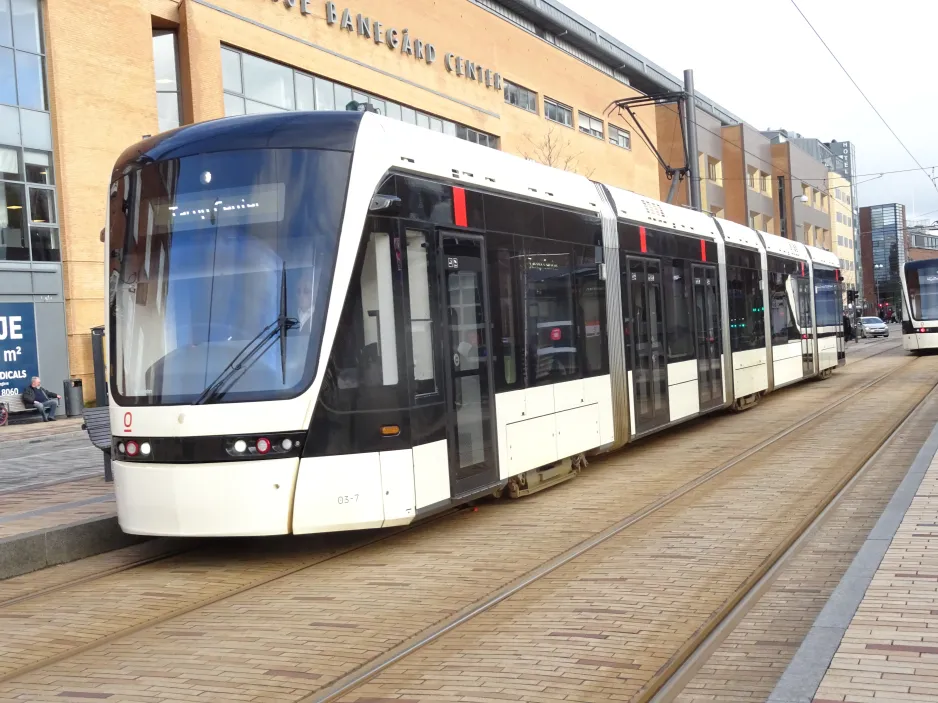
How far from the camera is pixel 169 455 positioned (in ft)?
24.7

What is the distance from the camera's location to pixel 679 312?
14.7m

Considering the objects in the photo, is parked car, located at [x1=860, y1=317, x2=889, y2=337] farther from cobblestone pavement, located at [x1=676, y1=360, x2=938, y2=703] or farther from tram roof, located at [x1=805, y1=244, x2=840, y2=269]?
cobblestone pavement, located at [x1=676, y1=360, x2=938, y2=703]

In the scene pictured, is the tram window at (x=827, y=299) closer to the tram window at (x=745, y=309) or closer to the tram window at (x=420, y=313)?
the tram window at (x=745, y=309)

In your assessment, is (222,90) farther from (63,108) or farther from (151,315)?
(151,315)

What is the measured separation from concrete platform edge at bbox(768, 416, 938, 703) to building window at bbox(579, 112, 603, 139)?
45380 mm

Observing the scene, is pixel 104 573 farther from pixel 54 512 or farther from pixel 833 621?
pixel 833 621

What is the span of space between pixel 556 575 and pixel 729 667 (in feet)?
7.16

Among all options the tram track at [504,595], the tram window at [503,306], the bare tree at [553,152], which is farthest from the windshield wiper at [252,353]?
the bare tree at [553,152]

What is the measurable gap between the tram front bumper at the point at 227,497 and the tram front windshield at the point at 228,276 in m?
0.47

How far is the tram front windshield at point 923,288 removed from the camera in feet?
108

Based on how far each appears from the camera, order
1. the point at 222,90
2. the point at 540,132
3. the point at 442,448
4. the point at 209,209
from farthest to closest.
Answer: the point at 540,132, the point at 222,90, the point at 442,448, the point at 209,209

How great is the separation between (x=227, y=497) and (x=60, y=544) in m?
1.93

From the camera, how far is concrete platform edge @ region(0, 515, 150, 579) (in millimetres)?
8008

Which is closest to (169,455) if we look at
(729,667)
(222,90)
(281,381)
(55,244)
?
(281,381)
